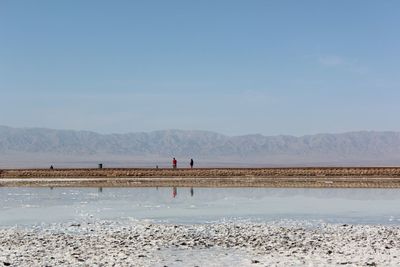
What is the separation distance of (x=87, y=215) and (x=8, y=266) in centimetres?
1203

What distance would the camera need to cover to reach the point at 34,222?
82.7ft

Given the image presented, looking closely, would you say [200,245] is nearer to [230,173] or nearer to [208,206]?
[208,206]

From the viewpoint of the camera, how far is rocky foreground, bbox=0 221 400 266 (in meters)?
16.3

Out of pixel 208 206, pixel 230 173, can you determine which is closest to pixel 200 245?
pixel 208 206

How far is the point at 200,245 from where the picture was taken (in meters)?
18.9

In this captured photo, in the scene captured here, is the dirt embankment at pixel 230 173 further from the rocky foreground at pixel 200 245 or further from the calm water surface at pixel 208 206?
the rocky foreground at pixel 200 245

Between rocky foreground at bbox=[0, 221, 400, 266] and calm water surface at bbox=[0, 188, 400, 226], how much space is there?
2776 millimetres

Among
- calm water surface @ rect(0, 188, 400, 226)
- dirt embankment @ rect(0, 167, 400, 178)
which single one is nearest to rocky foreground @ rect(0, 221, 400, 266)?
calm water surface @ rect(0, 188, 400, 226)

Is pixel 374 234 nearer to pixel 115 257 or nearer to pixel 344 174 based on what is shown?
pixel 115 257

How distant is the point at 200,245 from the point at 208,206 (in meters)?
12.8

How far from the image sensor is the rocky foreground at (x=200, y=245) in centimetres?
1630

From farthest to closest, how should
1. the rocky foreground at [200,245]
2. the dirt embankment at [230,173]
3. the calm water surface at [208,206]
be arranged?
the dirt embankment at [230,173]
the calm water surface at [208,206]
the rocky foreground at [200,245]

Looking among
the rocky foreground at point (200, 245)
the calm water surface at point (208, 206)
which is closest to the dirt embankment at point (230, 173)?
the calm water surface at point (208, 206)

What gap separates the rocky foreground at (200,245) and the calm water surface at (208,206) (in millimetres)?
2776
